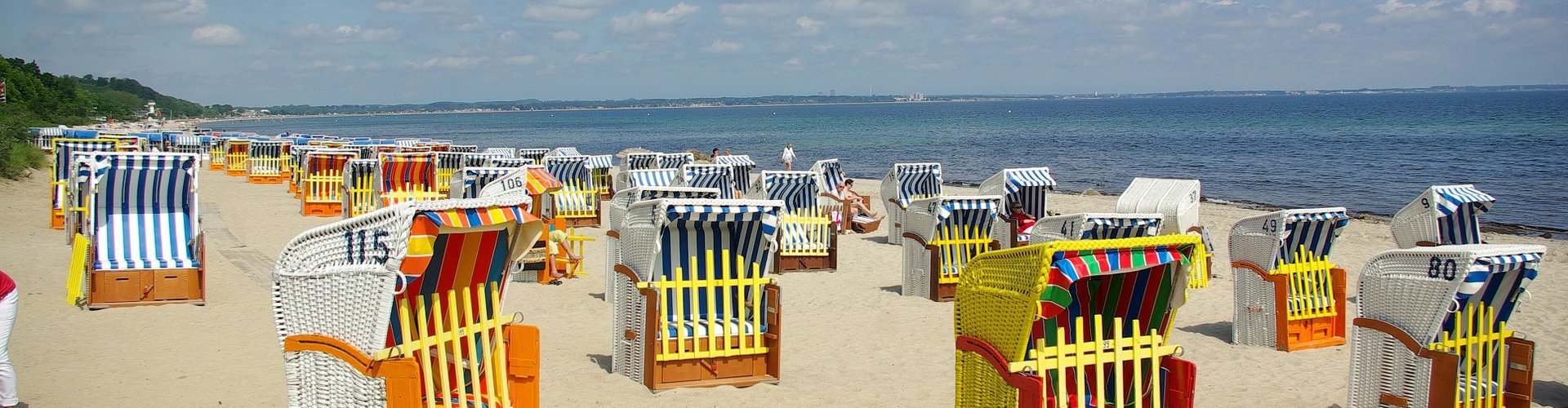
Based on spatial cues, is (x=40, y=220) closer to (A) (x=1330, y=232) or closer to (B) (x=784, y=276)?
(B) (x=784, y=276)

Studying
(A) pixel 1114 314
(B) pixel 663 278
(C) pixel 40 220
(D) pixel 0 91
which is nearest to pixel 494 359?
(B) pixel 663 278

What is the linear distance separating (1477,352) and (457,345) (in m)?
5.24

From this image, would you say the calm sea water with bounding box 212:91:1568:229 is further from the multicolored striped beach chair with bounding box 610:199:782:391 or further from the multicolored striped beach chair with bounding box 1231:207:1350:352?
the multicolored striped beach chair with bounding box 610:199:782:391

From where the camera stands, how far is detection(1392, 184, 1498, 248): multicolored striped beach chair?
32.4 ft

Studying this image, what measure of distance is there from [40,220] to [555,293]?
10004 mm

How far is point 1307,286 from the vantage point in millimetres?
8711

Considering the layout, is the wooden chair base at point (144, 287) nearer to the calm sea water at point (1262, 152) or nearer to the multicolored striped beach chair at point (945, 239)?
the multicolored striped beach chair at point (945, 239)

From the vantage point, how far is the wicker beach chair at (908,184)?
16.6 meters

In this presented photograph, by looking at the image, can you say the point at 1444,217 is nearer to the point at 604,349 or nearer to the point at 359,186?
the point at 604,349

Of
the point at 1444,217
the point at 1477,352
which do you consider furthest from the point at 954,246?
the point at 1477,352

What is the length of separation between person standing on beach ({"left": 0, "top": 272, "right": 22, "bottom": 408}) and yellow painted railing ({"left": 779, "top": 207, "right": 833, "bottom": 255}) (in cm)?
813

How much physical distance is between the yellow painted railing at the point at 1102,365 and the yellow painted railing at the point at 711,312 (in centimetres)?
272

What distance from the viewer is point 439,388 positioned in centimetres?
461

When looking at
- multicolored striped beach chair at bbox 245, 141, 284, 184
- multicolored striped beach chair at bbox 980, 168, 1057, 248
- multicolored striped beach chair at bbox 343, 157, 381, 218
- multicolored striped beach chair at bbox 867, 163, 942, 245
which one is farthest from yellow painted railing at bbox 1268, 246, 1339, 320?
multicolored striped beach chair at bbox 245, 141, 284, 184
